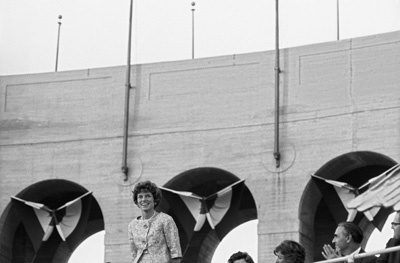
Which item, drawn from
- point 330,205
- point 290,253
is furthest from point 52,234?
point 290,253

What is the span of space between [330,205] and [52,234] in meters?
8.83

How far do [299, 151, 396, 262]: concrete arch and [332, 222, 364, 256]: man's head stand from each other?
1888 cm

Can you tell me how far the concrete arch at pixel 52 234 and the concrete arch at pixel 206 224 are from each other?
2.61 m

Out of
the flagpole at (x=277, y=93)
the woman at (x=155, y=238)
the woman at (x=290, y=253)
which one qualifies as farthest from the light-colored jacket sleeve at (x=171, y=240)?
the flagpole at (x=277, y=93)

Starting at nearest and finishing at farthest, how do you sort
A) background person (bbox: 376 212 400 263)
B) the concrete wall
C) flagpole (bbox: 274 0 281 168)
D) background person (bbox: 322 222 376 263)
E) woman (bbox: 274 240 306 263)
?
background person (bbox: 376 212 400 263)
woman (bbox: 274 240 306 263)
background person (bbox: 322 222 376 263)
the concrete wall
flagpole (bbox: 274 0 281 168)

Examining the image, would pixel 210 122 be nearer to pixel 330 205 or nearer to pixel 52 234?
pixel 330 205

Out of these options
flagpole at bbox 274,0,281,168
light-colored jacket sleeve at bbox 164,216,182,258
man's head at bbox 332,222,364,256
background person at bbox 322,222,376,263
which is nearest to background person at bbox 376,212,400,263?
background person at bbox 322,222,376,263

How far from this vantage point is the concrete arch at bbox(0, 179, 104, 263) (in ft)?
122

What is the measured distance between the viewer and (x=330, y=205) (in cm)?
3544

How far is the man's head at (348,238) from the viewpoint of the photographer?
14914 mm

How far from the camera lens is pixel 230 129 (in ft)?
117

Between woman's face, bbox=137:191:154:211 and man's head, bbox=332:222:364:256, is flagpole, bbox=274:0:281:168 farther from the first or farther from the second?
man's head, bbox=332:222:364:256

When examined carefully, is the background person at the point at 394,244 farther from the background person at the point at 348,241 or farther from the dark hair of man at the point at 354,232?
the dark hair of man at the point at 354,232

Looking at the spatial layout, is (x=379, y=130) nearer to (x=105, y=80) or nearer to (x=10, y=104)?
(x=105, y=80)
